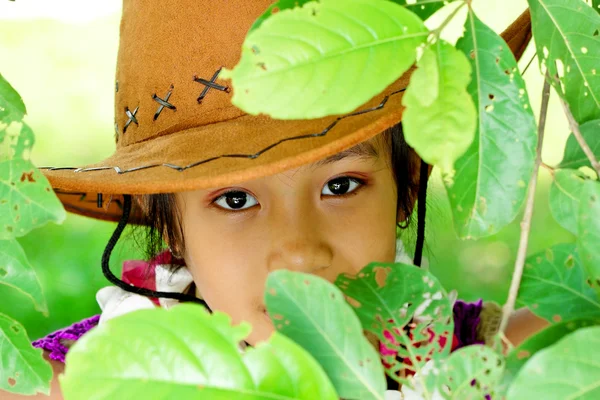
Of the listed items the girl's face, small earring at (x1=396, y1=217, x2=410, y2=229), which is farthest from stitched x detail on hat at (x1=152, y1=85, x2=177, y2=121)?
small earring at (x1=396, y1=217, x2=410, y2=229)

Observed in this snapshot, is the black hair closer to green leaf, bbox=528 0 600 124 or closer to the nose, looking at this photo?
the nose

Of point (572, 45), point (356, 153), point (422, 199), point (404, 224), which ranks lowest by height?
point (404, 224)

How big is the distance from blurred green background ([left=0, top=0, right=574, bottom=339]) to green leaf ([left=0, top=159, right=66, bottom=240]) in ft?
4.20

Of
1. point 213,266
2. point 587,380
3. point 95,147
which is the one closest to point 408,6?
point 587,380

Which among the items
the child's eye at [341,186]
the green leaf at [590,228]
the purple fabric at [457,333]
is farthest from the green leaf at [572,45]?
the purple fabric at [457,333]

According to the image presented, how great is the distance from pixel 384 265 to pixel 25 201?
267 mm

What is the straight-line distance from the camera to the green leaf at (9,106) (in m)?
0.58

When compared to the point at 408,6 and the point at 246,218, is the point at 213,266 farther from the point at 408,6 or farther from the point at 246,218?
the point at 408,6

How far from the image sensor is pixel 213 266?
1048mm

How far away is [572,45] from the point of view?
1.69 ft

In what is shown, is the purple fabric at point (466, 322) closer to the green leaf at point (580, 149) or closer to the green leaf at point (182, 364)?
the green leaf at point (580, 149)

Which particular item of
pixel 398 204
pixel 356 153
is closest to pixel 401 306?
pixel 356 153

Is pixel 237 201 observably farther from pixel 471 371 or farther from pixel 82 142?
pixel 82 142

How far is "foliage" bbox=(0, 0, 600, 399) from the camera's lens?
0.37 metres
